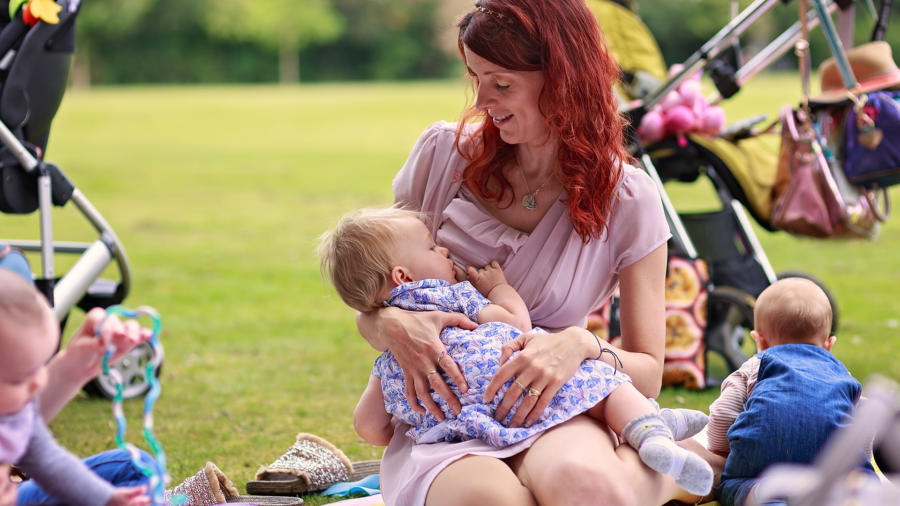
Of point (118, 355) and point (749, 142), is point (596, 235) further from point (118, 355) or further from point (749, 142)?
point (749, 142)

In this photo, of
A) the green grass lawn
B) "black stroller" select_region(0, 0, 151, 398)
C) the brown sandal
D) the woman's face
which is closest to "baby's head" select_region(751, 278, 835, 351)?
the woman's face

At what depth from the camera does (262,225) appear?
9641 millimetres

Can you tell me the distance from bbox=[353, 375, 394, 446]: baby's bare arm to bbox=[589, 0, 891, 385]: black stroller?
1.70 metres

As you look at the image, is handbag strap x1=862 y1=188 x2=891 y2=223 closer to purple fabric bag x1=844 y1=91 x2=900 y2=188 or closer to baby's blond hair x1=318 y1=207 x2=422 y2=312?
purple fabric bag x1=844 y1=91 x2=900 y2=188

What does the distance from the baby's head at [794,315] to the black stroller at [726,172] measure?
1.36m

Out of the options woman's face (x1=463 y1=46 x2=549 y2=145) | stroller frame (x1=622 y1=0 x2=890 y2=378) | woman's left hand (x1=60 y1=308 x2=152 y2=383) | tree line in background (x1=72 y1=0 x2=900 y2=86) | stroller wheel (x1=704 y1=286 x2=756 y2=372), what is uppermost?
woman's face (x1=463 y1=46 x2=549 y2=145)

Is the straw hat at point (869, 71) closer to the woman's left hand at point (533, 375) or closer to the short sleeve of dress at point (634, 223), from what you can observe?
the short sleeve of dress at point (634, 223)

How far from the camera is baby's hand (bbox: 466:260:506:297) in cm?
247

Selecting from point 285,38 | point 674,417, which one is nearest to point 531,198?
point 674,417

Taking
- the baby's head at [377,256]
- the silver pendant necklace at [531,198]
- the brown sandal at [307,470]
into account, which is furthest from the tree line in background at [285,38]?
the baby's head at [377,256]

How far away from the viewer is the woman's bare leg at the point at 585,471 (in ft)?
6.82

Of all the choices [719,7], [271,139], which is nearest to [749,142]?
[271,139]

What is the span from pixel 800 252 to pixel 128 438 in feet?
18.5

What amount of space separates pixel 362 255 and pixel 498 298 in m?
0.33
